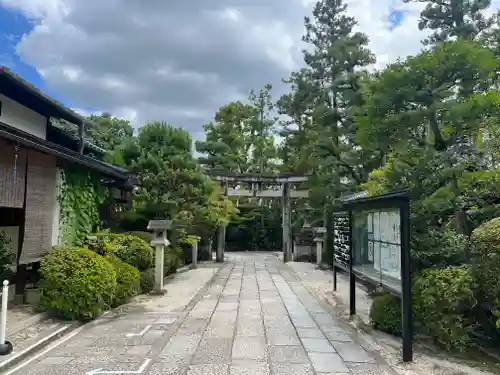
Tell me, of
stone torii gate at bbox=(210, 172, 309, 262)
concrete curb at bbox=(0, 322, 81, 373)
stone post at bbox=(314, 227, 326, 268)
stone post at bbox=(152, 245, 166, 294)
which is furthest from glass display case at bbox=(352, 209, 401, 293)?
stone torii gate at bbox=(210, 172, 309, 262)

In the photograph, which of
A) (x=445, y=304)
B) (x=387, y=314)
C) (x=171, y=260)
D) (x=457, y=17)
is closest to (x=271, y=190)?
(x=171, y=260)

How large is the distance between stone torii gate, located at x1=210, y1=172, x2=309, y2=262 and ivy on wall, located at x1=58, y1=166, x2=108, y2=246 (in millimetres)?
12672

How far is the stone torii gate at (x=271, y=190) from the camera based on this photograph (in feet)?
72.7

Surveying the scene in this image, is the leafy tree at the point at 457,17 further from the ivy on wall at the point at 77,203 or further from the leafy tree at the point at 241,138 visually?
the leafy tree at the point at 241,138

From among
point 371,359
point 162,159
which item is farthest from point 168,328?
point 162,159

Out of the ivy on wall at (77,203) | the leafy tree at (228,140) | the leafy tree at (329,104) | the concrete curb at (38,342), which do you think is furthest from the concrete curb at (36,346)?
the leafy tree at (228,140)

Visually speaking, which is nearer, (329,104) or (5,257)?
(5,257)

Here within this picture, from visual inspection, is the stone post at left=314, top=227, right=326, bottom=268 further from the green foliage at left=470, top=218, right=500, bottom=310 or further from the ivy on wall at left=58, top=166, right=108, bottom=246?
the green foliage at left=470, top=218, right=500, bottom=310

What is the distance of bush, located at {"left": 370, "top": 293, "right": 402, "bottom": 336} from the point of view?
20.3ft

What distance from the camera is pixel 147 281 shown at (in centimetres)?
1035

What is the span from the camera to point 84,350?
17.2 feet

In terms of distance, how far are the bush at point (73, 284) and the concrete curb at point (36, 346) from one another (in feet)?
1.00

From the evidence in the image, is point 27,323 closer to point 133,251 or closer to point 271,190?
point 133,251

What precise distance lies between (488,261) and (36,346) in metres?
5.66
